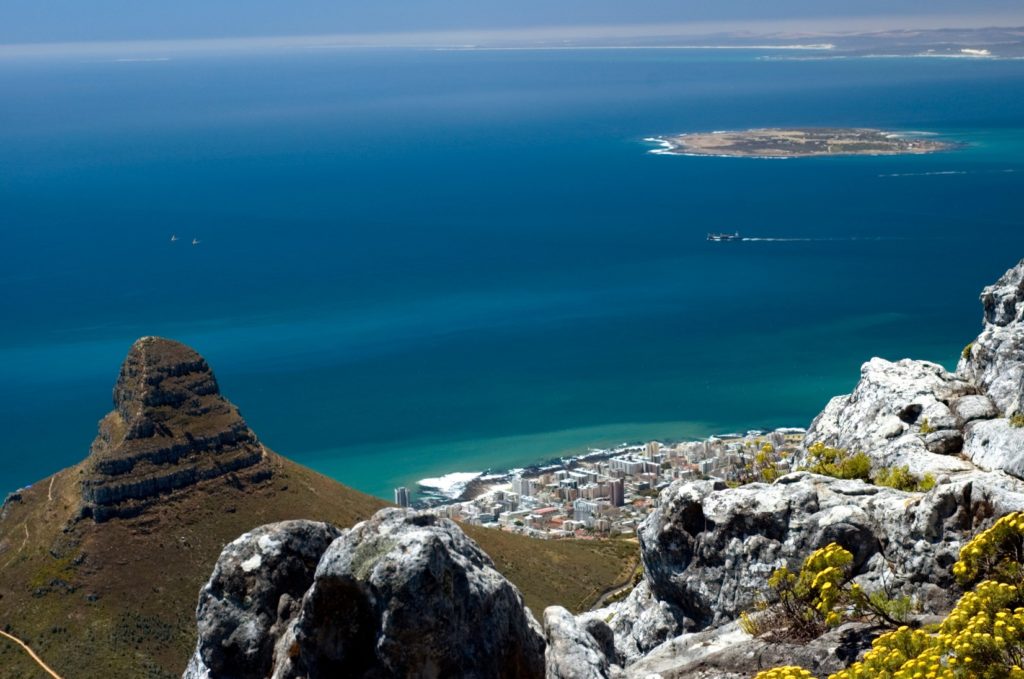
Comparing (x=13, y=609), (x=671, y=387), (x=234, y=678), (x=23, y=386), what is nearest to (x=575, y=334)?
(x=671, y=387)

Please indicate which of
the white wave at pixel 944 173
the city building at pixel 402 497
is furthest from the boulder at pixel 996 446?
the white wave at pixel 944 173

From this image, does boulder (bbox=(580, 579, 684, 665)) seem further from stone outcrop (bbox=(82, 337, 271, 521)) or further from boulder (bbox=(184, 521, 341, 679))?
stone outcrop (bbox=(82, 337, 271, 521))

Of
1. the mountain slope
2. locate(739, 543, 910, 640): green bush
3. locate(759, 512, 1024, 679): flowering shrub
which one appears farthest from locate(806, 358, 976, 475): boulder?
the mountain slope

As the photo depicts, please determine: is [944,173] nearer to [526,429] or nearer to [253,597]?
[526,429]

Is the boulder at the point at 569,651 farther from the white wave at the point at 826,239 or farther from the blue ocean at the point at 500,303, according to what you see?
the white wave at the point at 826,239

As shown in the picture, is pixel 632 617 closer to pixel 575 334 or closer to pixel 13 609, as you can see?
pixel 13 609

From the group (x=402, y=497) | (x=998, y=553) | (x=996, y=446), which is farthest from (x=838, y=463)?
(x=402, y=497)
